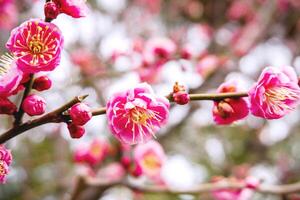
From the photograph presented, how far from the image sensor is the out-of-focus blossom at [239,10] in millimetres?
5836

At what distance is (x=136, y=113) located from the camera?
112 cm

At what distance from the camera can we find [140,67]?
104 inches

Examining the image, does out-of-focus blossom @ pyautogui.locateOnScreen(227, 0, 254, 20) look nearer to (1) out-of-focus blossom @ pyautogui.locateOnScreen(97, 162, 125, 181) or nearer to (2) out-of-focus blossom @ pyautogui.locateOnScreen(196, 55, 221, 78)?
(2) out-of-focus blossom @ pyautogui.locateOnScreen(196, 55, 221, 78)

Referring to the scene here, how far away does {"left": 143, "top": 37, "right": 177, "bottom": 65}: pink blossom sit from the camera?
248 cm

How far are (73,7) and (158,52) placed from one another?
1391mm

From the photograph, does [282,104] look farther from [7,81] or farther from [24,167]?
[24,167]

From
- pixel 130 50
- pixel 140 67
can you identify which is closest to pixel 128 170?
pixel 140 67

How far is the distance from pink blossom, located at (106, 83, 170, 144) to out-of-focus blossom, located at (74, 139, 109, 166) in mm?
1614

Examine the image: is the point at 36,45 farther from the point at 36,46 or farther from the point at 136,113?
the point at 136,113

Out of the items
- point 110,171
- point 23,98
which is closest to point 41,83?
point 23,98

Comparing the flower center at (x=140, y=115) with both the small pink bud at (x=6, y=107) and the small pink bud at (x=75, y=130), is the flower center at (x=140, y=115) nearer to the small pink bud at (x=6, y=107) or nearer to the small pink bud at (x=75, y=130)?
the small pink bud at (x=75, y=130)

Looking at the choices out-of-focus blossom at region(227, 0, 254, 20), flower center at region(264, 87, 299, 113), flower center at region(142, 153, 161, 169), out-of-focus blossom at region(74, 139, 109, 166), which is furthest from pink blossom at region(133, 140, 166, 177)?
out-of-focus blossom at region(227, 0, 254, 20)

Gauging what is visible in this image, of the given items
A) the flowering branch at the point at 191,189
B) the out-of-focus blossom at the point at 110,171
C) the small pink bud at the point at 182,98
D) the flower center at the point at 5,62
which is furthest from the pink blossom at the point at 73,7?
the out-of-focus blossom at the point at 110,171

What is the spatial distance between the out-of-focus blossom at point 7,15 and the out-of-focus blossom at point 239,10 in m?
3.49
